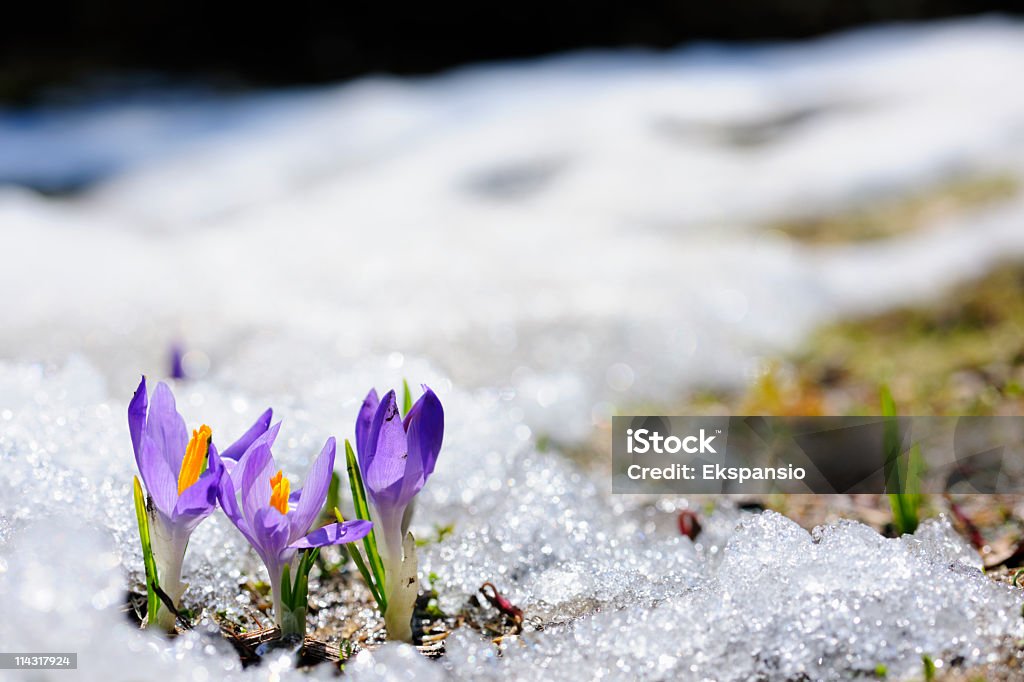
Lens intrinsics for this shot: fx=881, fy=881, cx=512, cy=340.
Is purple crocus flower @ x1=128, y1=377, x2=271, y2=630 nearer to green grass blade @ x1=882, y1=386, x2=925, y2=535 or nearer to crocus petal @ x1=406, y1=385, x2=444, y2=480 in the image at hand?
crocus petal @ x1=406, y1=385, x2=444, y2=480

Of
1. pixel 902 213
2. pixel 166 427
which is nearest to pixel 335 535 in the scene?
pixel 166 427

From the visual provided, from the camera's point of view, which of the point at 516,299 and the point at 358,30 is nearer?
the point at 516,299

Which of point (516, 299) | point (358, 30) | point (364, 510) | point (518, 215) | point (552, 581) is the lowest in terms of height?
point (552, 581)

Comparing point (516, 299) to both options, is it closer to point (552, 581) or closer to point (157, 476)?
point (552, 581)

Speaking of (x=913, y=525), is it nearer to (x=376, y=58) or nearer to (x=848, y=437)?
(x=848, y=437)

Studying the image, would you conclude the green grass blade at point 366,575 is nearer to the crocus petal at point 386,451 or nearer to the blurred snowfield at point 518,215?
the crocus petal at point 386,451

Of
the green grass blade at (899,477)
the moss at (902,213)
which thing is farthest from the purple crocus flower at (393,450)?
the moss at (902,213)

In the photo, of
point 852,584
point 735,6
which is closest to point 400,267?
point 852,584
